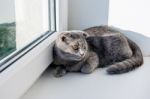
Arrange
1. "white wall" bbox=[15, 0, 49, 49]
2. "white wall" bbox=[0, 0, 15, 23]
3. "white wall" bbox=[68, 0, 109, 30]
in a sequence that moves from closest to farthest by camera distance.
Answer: "white wall" bbox=[0, 0, 15, 23] < "white wall" bbox=[15, 0, 49, 49] < "white wall" bbox=[68, 0, 109, 30]

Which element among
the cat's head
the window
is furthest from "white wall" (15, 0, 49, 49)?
the cat's head

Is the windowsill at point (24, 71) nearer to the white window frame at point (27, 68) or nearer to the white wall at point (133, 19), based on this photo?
the white window frame at point (27, 68)

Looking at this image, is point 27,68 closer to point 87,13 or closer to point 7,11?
point 7,11

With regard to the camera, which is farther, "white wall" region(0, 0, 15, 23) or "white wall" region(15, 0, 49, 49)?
"white wall" region(15, 0, 49, 49)

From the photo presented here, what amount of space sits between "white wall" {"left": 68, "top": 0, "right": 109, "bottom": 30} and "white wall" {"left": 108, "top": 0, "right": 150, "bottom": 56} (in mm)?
35

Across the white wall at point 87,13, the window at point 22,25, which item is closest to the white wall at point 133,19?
the white wall at point 87,13

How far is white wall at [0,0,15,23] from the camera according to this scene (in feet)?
2.58

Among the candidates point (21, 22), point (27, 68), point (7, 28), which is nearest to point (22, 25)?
point (21, 22)

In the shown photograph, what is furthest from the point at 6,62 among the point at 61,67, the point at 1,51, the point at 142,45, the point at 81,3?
the point at 142,45

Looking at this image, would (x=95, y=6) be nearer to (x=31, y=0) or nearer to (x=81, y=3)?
(x=81, y=3)

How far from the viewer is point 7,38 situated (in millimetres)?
839

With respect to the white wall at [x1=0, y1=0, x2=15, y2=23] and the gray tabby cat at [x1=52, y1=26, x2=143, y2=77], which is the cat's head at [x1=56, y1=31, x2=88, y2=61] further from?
the white wall at [x1=0, y1=0, x2=15, y2=23]

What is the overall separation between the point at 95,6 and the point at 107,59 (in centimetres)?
28

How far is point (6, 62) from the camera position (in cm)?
76
